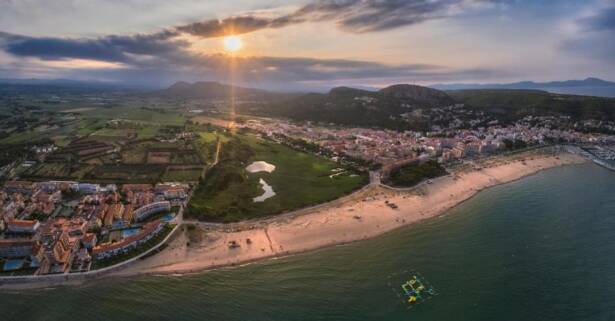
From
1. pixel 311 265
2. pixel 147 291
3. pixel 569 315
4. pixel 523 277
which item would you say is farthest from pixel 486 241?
pixel 147 291

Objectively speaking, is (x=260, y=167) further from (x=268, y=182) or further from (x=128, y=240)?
(x=128, y=240)

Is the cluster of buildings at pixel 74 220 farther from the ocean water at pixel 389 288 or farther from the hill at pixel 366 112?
the hill at pixel 366 112

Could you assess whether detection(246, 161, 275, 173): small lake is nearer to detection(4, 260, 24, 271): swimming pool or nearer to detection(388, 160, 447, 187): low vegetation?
detection(388, 160, 447, 187): low vegetation

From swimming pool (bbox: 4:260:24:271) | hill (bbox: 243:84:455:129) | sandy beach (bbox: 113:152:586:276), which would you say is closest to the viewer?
swimming pool (bbox: 4:260:24:271)

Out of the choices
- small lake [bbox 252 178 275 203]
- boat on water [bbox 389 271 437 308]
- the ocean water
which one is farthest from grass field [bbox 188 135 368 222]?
boat on water [bbox 389 271 437 308]

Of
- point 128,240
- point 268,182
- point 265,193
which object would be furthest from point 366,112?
point 128,240

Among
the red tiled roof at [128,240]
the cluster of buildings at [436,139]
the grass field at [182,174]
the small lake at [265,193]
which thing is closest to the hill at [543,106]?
the cluster of buildings at [436,139]

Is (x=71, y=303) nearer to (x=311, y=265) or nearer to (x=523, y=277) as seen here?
(x=311, y=265)
